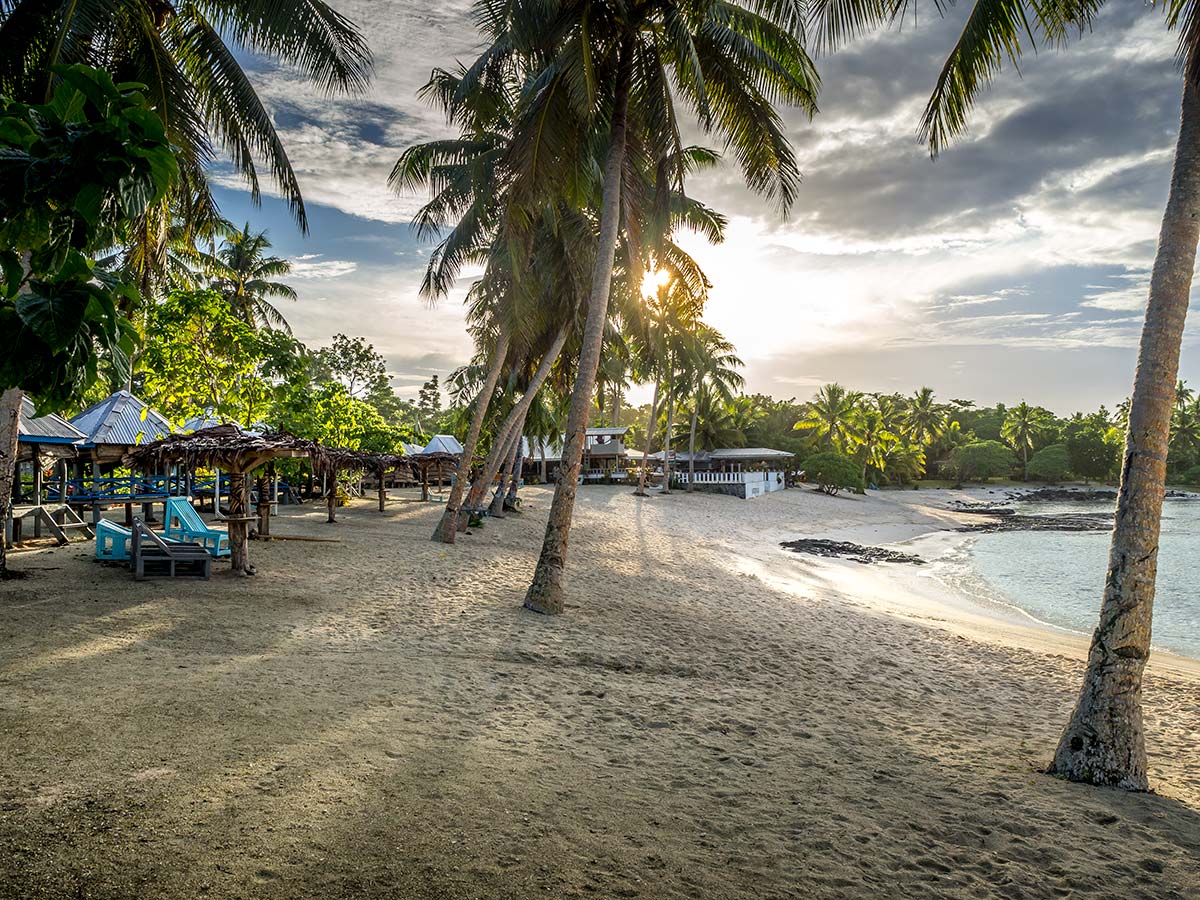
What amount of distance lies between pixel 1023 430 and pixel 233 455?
79.9m


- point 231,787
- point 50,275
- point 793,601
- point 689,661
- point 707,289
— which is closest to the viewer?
point 50,275

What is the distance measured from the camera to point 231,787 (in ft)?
11.8

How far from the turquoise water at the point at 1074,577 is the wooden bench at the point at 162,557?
1556 centimetres

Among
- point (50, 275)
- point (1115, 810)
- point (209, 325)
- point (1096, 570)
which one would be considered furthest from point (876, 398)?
point (50, 275)

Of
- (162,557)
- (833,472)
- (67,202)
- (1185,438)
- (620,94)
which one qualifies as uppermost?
(620,94)

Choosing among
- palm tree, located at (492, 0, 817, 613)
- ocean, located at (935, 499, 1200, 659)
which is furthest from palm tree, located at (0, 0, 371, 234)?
ocean, located at (935, 499, 1200, 659)

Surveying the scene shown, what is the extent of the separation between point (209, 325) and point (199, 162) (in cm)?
713

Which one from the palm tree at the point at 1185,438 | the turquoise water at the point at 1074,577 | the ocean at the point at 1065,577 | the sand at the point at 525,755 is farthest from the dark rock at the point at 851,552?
the palm tree at the point at 1185,438

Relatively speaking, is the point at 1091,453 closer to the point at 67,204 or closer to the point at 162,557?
the point at 162,557

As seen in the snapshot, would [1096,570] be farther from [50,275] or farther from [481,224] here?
[50,275]

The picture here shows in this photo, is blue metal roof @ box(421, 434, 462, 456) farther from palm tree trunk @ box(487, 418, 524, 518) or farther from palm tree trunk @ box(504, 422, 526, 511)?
palm tree trunk @ box(487, 418, 524, 518)

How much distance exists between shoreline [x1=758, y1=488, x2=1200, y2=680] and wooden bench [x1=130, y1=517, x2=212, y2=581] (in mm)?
11085

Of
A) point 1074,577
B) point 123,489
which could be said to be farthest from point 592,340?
point 1074,577

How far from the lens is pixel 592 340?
991cm
